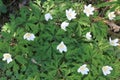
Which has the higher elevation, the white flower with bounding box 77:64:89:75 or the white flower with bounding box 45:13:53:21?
the white flower with bounding box 45:13:53:21

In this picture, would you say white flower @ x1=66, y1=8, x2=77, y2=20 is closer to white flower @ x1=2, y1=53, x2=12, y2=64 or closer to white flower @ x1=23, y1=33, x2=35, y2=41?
white flower @ x1=23, y1=33, x2=35, y2=41

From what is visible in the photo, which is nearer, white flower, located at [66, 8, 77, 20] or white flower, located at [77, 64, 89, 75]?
white flower, located at [77, 64, 89, 75]

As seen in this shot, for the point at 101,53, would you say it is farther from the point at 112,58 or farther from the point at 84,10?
the point at 84,10

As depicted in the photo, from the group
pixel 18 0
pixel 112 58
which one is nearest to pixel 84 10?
pixel 112 58

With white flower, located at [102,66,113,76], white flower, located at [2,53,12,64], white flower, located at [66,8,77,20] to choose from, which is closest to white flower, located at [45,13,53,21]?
white flower, located at [66,8,77,20]

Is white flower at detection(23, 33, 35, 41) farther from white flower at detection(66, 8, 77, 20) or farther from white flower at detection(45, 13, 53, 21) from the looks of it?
white flower at detection(66, 8, 77, 20)

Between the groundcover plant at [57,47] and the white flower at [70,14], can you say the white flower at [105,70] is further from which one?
the white flower at [70,14]

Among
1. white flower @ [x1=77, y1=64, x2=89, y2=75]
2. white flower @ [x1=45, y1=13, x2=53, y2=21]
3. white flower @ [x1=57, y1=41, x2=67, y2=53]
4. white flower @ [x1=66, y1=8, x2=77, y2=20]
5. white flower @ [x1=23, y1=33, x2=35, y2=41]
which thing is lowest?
white flower @ [x1=77, y1=64, x2=89, y2=75]

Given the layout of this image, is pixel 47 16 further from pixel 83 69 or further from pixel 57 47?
pixel 83 69

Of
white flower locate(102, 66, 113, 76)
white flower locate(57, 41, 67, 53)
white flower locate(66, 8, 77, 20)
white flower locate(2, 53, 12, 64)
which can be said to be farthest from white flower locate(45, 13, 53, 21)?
white flower locate(102, 66, 113, 76)

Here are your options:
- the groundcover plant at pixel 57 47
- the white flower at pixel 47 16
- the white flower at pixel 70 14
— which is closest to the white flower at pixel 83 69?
the groundcover plant at pixel 57 47
